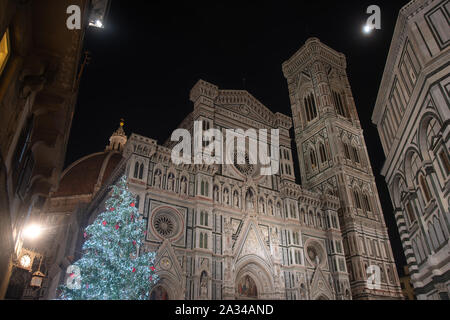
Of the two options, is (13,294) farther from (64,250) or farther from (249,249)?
(249,249)

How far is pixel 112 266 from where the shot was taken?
1691 centimetres

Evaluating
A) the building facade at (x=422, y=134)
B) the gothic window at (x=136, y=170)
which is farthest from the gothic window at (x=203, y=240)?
the building facade at (x=422, y=134)

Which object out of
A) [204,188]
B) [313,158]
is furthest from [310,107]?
[204,188]

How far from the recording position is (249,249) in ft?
87.3

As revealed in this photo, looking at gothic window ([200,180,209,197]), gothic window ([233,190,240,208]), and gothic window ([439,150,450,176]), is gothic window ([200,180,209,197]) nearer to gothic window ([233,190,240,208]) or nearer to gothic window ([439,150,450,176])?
gothic window ([233,190,240,208])

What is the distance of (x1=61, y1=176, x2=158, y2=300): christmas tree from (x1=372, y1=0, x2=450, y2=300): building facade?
13410 millimetres

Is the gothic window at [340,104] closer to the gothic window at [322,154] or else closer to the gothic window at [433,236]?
the gothic window at [322,154]

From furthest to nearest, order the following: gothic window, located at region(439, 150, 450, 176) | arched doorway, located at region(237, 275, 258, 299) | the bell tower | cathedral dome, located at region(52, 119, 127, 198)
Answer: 1. cathedral dome, located at region(52, 119, 127, 198)
2. the bell tower
3. arched doorway, located at region(237, 275, 258, 299)
4. gothic window, located at region(439, 150, 450, 176)

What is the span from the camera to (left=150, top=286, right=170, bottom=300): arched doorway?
2111 cm

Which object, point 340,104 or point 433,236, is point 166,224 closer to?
point 433,236

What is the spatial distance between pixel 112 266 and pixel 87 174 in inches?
1484

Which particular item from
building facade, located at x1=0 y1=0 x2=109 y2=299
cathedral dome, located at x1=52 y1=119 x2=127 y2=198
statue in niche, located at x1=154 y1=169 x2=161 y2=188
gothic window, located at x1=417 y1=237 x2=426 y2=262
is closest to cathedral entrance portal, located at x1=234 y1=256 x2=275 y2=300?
statue in niche, located at x1=154 y1=169 x2=161 y2=188
